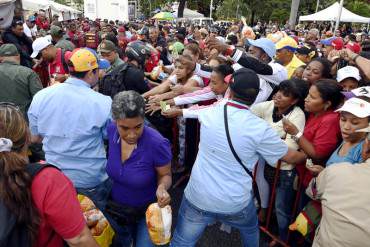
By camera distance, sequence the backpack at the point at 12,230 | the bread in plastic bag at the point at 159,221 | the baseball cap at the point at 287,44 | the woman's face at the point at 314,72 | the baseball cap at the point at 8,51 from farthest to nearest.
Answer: the baseball cap at the point at 287,44 < the baseball cap at the point at 8,51 < the woman's face at the point at 314,72 < the bread in plastic bag at the point at 159,221 < the backpack at the point at 12,230

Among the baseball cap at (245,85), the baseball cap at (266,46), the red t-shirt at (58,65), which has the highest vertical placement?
the baseball cap at (266,46)

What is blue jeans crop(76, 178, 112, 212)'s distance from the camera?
9.55ft

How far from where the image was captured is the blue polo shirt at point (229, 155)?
2.40 m

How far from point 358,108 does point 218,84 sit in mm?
1678

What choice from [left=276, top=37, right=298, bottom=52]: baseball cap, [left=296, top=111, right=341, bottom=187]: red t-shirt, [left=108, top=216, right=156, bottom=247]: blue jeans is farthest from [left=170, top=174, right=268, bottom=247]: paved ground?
[left=276, top=37, right=298, bottom=52]: baseball cap

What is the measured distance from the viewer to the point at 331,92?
310 centimetres

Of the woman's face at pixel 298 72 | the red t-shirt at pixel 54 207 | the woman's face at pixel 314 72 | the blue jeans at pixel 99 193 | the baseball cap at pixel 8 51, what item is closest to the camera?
the red t-shirt at pixel 54 207

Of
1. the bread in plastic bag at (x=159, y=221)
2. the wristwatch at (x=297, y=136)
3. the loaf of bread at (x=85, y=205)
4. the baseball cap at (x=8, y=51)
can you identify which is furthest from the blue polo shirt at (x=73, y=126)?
the baseball cap at (x=8, y=51)

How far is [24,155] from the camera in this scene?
172 centimetres

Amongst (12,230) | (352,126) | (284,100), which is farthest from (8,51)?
(352,126)

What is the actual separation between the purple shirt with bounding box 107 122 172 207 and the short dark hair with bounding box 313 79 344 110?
1637mm

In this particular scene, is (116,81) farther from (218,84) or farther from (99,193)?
(99,193)

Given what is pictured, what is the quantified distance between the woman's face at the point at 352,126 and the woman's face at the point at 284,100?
0.69 metres

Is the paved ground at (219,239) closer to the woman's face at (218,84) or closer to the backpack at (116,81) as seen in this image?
the woman's face at (218,84)
